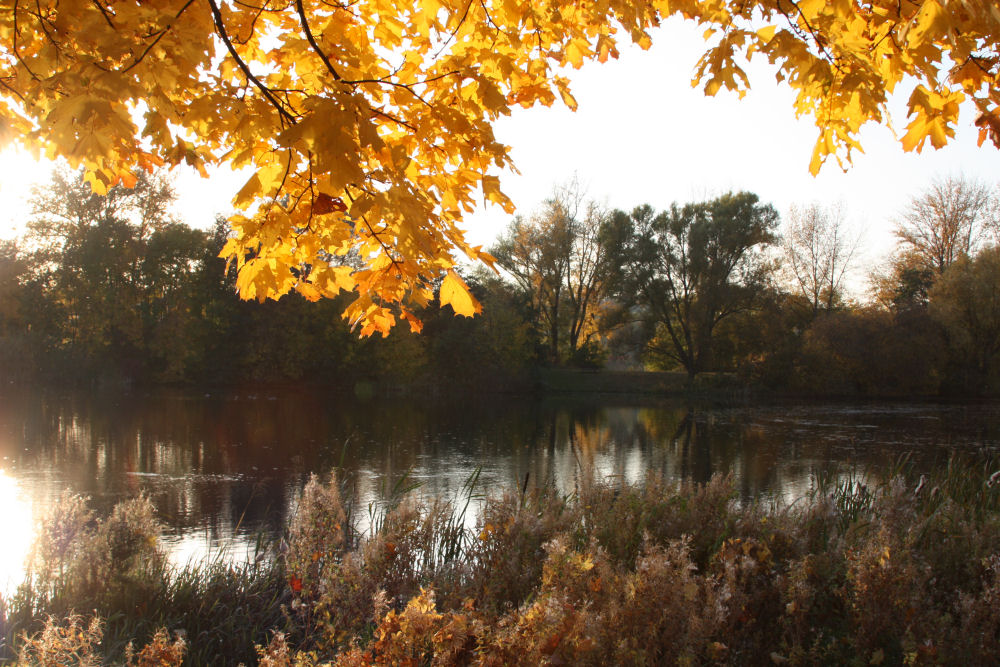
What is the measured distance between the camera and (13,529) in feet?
26.9

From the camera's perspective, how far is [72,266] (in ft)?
107

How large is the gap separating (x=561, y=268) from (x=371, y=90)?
3601cm

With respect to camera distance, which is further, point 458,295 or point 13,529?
point 13,529

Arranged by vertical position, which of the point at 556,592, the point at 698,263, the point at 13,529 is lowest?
the point at 13,529

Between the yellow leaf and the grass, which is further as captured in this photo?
the yellow leaf

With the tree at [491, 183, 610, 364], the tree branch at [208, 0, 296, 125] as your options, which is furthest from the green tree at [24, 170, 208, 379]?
the tree branch at [208, 0, 296, 125]

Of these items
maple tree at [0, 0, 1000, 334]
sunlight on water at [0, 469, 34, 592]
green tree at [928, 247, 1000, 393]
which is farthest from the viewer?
green tree at [928, 247, 1000, 393]

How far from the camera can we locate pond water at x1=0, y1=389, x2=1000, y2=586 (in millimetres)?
9859

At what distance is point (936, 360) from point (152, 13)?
119 ft

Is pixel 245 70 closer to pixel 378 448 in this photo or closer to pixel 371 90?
pixel 371 90

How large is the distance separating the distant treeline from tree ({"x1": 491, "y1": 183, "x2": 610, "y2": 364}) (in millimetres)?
131

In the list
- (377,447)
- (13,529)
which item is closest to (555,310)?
(377,447)

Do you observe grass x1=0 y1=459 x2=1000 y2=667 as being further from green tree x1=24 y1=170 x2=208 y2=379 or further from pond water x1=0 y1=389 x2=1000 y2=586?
green tree x1=24 y1=170 x2=208 y2=379

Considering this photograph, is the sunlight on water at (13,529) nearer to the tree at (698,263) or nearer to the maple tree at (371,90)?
the maple tree at (371,90)
